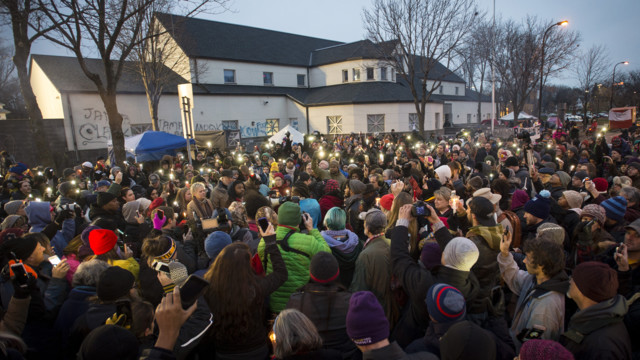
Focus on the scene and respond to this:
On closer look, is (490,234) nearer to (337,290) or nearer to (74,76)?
(337,290)

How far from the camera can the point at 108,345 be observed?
182cm

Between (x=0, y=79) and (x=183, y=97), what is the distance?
56925 millimetres

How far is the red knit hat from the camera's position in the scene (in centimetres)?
338

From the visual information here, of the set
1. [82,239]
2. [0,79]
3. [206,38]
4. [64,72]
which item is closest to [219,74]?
[206,38]

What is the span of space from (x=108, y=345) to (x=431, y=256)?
2472 mm

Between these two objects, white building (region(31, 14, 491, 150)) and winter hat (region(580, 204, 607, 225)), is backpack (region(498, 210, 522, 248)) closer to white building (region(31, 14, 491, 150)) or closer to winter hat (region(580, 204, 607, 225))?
winter hat (region(580, 204, 607, 225))

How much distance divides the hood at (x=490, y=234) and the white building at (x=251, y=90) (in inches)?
996

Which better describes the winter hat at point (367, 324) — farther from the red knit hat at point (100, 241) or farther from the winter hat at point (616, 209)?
the winter hat at point (616, 209)

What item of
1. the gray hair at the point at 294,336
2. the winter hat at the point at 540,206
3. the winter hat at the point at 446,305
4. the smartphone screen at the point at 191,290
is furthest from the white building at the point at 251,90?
the winter hat at the point at 446,305

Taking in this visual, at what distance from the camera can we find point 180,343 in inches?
93.4

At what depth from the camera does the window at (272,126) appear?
33438mm

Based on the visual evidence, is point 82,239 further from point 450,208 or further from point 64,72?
point 64,72

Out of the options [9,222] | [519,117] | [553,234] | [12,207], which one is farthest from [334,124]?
[553,234]

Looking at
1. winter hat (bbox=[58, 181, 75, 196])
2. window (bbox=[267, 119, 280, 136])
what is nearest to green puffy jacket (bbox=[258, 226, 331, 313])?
winter hat (bbox=[58, 181, 75, 196])
